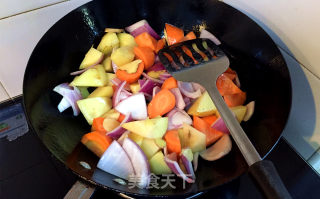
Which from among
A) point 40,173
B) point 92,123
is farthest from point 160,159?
point 40,173

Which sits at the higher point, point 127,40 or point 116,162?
point 127,40

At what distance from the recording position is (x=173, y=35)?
0.98 meters

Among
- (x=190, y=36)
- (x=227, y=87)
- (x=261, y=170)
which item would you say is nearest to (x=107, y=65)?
(x=190, y=36)

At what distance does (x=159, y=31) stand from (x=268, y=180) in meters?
0.76

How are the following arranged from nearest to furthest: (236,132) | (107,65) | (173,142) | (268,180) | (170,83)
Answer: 1. (268,180)
2. (236,132)
3. (173,142)
4. (170,83)
5. (107,65)

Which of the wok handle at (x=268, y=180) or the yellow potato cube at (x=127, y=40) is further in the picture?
the yellow potato cube at (x=127, y=40)

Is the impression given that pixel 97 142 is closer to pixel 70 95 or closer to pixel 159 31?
pixel 70 95

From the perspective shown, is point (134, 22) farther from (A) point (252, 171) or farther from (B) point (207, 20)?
(A) point (252, 171)

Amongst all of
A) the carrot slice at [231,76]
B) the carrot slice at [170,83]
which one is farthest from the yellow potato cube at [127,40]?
the carrot slice at [231,76]

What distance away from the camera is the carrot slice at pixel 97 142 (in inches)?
29.1

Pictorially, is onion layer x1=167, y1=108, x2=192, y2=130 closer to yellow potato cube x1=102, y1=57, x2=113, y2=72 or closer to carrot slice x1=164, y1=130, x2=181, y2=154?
carrot slice x1=164, y1=130, x2=181, y2=154

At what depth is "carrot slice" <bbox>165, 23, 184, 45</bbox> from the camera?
0.98 meters

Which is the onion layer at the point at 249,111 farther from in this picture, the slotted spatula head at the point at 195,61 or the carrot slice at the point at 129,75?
the carrot slice at the point at 129,75

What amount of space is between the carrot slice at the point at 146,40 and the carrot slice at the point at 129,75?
116mm
